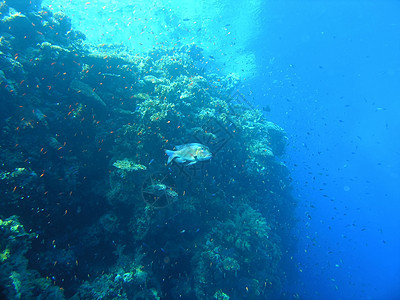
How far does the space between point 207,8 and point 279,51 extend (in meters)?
17.7

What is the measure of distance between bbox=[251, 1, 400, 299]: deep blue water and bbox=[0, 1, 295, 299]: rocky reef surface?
23.3 feet

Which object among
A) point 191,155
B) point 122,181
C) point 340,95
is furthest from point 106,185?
point 340,95

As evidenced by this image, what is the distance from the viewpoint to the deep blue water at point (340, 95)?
2719 cm

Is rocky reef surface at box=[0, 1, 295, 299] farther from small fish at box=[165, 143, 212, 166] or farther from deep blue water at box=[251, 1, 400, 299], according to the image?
deep blue water at box=[251, 1, 400, 299]

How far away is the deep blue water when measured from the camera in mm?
27188

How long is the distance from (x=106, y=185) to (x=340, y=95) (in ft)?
225

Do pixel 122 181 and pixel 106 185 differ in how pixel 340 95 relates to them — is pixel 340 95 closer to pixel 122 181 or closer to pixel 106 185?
pixel 122 181

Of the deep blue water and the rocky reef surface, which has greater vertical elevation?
the deep blue water

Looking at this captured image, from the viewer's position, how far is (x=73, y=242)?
5.81 m

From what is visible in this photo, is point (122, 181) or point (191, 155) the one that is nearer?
point (191, 155)

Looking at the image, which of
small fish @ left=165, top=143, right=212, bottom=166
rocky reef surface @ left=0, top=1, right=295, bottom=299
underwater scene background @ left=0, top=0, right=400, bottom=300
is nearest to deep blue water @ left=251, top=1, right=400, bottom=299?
underwater scene background @ left=0, top=0, right=400, bottom=300

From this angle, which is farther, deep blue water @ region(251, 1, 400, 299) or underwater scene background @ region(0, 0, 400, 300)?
deep blue water @ region(251, 1, 400, 299)

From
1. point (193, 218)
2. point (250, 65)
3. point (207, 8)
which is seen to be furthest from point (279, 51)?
point (193, 218)

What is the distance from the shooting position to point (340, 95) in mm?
54844
